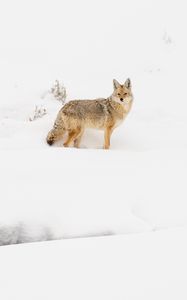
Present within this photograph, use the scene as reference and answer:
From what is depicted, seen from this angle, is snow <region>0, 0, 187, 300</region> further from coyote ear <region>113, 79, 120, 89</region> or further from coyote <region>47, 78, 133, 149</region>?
coyote ear <region>113, 79, 120, 89</region>

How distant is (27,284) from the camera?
3.32 m

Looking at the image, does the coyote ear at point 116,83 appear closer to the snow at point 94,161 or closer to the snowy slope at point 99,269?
the snow at point 94,161

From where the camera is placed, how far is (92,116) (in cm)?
723

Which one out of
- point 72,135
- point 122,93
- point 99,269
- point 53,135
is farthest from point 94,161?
point 99,269

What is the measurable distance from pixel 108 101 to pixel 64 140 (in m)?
0.92

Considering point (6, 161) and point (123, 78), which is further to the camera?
point (123, 78)

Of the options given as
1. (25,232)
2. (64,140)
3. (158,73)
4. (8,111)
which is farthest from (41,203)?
(158,73)

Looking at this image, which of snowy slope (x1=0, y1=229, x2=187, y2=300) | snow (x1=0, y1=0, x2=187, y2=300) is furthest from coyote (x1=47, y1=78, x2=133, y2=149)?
snowy slope (x1=0, y1=229, x2=187, y2=300)

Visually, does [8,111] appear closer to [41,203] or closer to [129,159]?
[129,159]

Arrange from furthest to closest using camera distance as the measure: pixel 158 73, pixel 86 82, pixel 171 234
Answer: pixel 158 73, pixel 86 82, pixel 171 234

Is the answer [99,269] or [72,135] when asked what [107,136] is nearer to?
[72,135]

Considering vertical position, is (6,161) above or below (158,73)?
below

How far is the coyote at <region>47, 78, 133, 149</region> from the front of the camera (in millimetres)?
7090

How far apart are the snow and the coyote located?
0.28m
